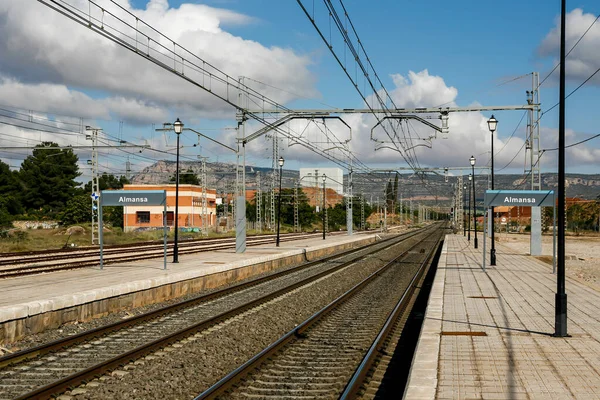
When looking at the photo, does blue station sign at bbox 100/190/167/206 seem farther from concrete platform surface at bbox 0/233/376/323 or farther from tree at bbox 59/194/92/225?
tree at bbox 59/194/92/225

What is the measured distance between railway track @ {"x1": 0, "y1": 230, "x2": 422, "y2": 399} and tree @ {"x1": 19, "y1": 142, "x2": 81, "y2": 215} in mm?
91135

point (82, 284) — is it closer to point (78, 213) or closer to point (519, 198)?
point (519, 198)

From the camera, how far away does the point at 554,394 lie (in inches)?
292

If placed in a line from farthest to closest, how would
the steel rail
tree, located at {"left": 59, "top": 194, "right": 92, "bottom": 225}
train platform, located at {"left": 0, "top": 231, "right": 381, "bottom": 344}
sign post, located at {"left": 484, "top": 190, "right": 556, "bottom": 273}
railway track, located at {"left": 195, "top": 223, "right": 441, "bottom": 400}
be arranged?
tree, located at {"left": 59, "top": 194, "right": 92, "bottom": 225} → sign post, located at {"left": 484, "top": 190, "right": 556, "bottom": 273} → train platform, located at {"left": 0, "top": 231, "right": 381, "bottom": 344} → railway track, located at {"left": 195, "top": 223, "right": 441, "bottom": 400} → the steel rail

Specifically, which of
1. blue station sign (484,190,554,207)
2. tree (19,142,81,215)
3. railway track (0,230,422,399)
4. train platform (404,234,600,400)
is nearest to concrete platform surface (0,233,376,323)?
railway track (0,230,422,399)

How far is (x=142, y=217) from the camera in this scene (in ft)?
295

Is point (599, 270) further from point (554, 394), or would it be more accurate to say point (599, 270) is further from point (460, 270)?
point (554, 394)

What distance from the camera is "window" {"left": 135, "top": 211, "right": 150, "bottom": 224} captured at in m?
89.4

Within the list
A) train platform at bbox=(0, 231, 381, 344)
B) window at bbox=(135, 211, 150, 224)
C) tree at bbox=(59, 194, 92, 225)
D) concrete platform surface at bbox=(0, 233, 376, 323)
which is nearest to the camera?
train platform at bbox=(0, 231, 381, 344)

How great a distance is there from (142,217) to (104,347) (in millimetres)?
80217

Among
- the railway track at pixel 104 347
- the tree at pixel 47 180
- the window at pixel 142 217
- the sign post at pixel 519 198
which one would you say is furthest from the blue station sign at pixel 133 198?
the tree at pixel 47 180

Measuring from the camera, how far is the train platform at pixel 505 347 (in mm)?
7697

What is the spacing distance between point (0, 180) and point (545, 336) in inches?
4076

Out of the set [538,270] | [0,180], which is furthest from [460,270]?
[0,180]
